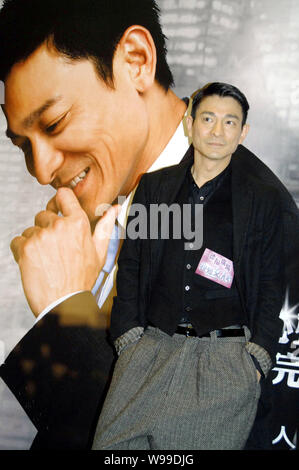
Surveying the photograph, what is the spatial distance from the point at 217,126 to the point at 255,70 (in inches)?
27.6

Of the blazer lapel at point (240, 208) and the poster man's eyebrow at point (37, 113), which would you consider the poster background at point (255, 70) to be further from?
the poster man's eyebrow at point (37, 113)

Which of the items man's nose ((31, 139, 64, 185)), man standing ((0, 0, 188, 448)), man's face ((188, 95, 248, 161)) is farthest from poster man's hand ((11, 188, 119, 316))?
man's face ((188, 95, 248, 161))

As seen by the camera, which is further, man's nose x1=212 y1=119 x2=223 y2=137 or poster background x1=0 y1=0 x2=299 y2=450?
poster background x1=0 y1=0 x2=299 y2=450

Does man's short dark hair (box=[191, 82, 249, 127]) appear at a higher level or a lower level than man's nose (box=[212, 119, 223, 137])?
higher

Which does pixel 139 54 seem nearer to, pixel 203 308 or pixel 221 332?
pixel 203 308

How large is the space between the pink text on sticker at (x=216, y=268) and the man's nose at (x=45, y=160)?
3.79 feet

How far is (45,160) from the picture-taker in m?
2.50

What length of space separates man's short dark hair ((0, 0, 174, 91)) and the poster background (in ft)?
0.25

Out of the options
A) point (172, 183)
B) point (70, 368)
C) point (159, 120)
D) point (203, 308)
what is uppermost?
point (159, 120)

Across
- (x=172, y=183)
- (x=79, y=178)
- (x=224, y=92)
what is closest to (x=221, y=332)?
(x=172, y=183)

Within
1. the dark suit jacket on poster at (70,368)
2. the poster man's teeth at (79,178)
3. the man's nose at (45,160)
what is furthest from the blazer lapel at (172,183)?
the man's nose at (45,160)

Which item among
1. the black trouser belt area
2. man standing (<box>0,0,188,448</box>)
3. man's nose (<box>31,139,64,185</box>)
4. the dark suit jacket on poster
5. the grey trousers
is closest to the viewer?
the grey trousers

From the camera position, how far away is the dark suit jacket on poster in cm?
222

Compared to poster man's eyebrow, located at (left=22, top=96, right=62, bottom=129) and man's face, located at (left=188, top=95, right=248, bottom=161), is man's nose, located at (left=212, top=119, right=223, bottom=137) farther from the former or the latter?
poster man's eyebrow, located at (left=22, top=96, right=62, bottom=129)
